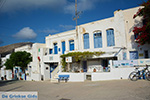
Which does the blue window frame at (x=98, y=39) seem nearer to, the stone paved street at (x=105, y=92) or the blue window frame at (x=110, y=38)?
the blue window frame at (x=110, y=38)

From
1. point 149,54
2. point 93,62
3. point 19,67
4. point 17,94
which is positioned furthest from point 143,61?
point 19,67

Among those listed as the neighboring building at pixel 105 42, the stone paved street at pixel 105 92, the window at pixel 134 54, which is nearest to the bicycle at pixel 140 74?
the stone paved street at pixel 105 92

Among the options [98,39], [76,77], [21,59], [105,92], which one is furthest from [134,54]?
[21,59]

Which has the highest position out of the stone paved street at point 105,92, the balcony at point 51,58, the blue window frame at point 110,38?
the blue window frame at point 110,38

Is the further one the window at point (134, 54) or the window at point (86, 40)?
the window at point (86, 40)

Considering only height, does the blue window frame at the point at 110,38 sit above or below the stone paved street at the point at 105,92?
above

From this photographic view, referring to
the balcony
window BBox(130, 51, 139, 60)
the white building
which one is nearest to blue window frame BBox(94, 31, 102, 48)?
the white building


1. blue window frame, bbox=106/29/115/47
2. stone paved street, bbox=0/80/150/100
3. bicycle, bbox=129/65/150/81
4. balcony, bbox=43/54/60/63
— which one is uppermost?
blue window frame, bbox=106/29/115/47

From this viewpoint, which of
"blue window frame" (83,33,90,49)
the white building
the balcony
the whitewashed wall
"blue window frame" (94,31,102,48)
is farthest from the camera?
the balcony

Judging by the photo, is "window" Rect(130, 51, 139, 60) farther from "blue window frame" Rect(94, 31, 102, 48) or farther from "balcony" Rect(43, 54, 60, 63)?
"balcony" Rect(43, 54, 60, 63)

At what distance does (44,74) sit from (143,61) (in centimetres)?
1485

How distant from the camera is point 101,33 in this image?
19281 mm

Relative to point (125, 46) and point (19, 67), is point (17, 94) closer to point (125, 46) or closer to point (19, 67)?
point (125, 46)

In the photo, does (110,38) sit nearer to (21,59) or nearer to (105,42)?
(105,42)
